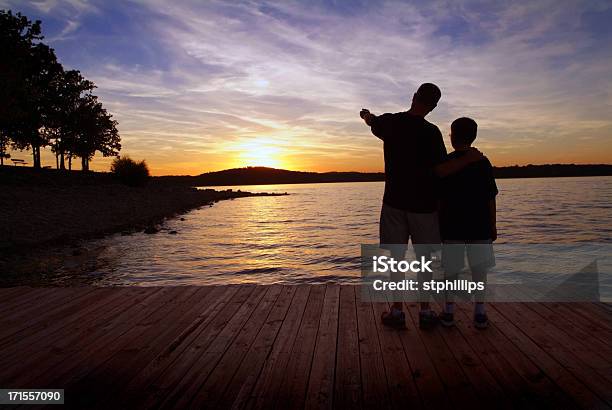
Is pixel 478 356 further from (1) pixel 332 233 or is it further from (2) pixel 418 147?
(1) pixel 332 233

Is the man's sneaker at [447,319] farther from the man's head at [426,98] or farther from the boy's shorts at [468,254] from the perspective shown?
the man's head at [426,98]

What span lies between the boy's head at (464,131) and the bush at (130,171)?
1836 inches

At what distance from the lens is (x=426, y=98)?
13.5ft

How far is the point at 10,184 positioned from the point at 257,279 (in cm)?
2680

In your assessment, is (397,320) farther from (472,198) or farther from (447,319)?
(472,198)

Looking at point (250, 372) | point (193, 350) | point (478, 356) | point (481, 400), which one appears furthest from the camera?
point (193, 350)

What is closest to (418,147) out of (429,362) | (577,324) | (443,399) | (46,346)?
(429,362)

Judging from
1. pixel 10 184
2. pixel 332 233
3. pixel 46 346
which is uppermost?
pixel 10 184

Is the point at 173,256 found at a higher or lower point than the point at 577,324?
lower

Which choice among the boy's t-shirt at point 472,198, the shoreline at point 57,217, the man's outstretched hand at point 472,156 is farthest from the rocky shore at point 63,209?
the man's outstretched hand at point 472,156

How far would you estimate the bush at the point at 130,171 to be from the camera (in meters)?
45.3

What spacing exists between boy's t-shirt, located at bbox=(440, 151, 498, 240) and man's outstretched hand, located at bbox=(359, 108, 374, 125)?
956mm

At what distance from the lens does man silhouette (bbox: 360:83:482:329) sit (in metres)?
4.11

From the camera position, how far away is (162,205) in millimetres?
39469
